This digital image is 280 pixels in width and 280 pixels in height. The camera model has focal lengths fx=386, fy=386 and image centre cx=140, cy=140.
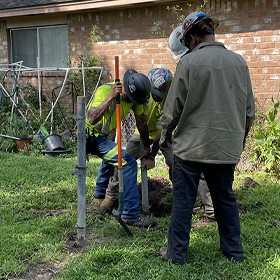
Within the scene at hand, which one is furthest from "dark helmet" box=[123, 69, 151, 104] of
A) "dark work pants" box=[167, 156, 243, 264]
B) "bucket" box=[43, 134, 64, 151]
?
"bucket" box=[43, 134, 64, 151]

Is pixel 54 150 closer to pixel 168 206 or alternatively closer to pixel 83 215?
pixel 168 206

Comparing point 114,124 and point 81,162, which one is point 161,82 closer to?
point 114,124

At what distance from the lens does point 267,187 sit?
591 centimetres

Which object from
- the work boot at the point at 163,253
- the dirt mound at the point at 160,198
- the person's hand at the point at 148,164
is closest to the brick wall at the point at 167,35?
the dirt mound at the point at 160,198

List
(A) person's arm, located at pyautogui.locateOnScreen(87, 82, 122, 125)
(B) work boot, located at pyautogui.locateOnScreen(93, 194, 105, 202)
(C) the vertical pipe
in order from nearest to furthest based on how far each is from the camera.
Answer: (C) the vertical pipe
(A) person's arm, located at pyautogui.locateOnScreen(87, 82, 122, 125)
(B) work boot, located at pyautogui.locateOnScreen(93, 194, 105, 202)

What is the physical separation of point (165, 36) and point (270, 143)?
3.55m

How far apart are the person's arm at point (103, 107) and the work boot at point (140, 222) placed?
1257 mm

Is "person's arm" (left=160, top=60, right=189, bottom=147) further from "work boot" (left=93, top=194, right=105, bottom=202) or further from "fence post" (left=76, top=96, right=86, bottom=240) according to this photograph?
"work boot" (left=93, top=194, right=105, bottom=202)

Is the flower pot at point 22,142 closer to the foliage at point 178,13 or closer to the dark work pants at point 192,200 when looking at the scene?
the foliage at point 178,13

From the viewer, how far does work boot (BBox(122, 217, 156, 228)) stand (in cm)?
457

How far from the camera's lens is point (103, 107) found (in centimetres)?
426

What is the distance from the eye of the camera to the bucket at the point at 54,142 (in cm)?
841

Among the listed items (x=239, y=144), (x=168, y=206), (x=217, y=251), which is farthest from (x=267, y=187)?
(x=239, y=144)

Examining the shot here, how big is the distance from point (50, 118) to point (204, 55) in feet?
22.9
